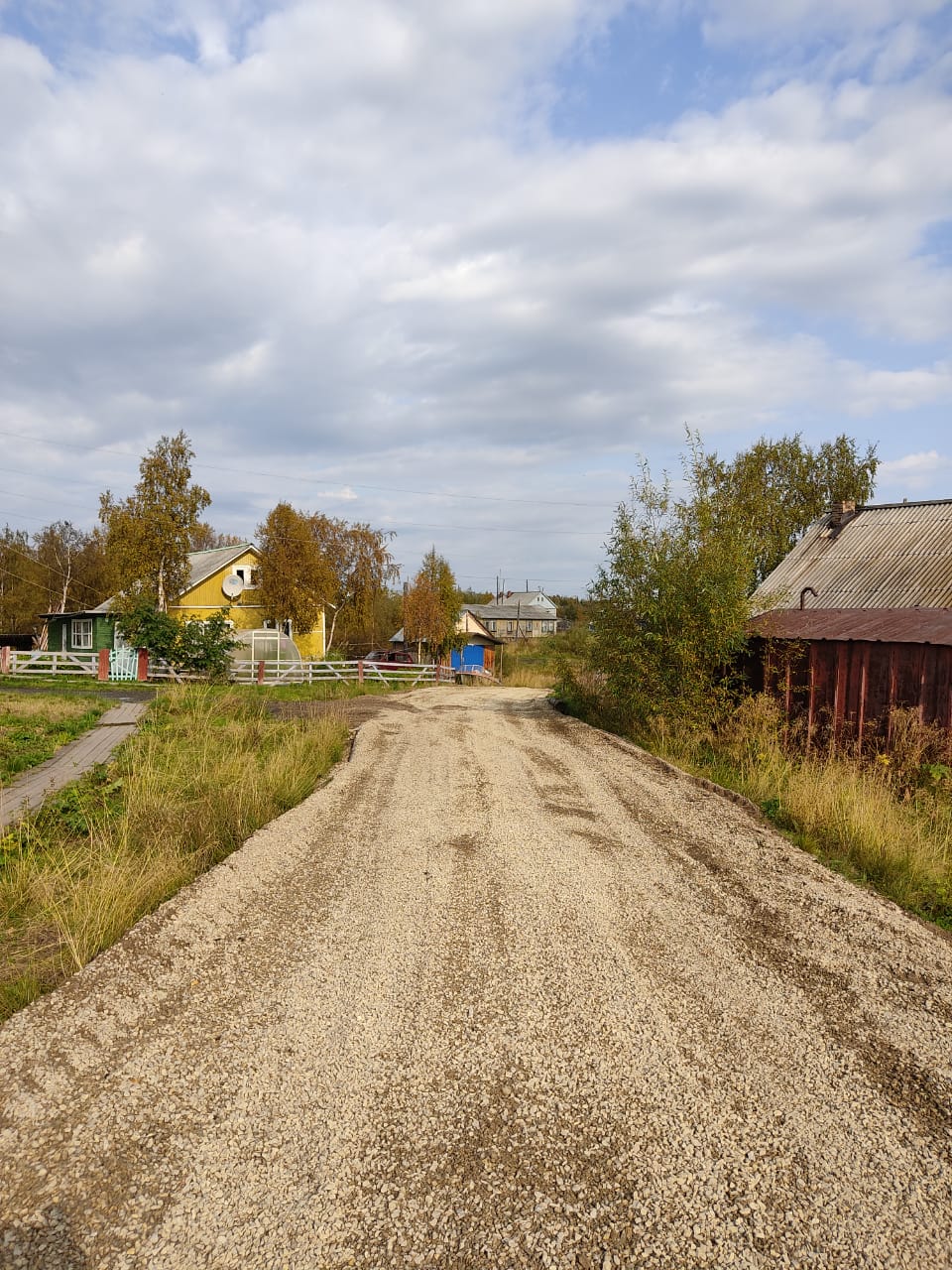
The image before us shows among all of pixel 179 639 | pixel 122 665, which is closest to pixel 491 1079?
pixel 179 639

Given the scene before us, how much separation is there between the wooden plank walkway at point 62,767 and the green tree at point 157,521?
14143 millimetres

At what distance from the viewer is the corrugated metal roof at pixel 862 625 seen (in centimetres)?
951

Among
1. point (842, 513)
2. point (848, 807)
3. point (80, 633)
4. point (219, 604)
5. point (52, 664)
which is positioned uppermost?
point (842, 513)

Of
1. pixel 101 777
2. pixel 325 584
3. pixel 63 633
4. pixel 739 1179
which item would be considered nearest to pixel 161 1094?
pixel 739 1179

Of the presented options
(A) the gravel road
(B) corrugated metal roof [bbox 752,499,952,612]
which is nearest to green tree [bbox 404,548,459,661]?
(B) corrugated metal roof [bbox 752,499,952,612]

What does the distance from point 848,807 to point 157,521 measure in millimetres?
26627

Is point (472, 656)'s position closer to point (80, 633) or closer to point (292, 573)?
point (292, 573)

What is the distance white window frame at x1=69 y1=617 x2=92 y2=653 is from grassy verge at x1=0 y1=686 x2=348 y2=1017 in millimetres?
26059

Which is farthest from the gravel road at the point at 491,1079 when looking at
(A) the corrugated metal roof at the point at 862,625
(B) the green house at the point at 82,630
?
(B) the green house at the point at 82,630

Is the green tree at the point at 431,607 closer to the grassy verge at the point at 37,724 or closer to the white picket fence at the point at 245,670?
the white picket fence at the point at 245,670

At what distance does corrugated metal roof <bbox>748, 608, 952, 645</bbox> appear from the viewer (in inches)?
374

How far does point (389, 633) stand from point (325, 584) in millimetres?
23447

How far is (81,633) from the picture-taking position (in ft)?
118

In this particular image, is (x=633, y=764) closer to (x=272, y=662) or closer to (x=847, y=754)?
(x=847, y=754)
